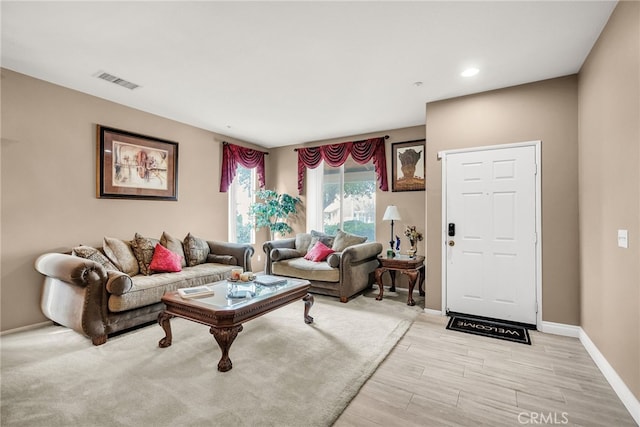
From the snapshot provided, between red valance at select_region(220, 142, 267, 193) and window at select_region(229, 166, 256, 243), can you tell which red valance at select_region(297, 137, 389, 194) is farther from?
window at select_region(229, 166, 256, 243)

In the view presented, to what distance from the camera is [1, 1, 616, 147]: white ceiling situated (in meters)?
2.21

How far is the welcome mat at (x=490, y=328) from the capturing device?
3086 millimetres

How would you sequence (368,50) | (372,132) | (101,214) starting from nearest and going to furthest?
(368,50) < (101,214) < (372,132)

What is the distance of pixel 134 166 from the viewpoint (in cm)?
418

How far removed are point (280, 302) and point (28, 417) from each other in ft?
5.98

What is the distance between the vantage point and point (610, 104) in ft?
7.67

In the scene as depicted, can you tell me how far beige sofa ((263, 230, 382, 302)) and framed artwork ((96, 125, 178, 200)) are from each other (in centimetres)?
184

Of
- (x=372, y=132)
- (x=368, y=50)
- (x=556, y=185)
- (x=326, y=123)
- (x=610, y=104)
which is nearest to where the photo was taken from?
(x=610, y=104)

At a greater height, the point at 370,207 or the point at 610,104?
the point at 610,104

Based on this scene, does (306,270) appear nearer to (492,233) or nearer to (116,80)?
(492,233)

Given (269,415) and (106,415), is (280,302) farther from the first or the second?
(106,415)

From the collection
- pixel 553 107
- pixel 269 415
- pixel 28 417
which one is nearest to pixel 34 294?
pixel 28 417

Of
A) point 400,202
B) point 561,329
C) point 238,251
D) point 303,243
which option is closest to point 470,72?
point 400,202

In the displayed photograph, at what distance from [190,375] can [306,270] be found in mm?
2412
